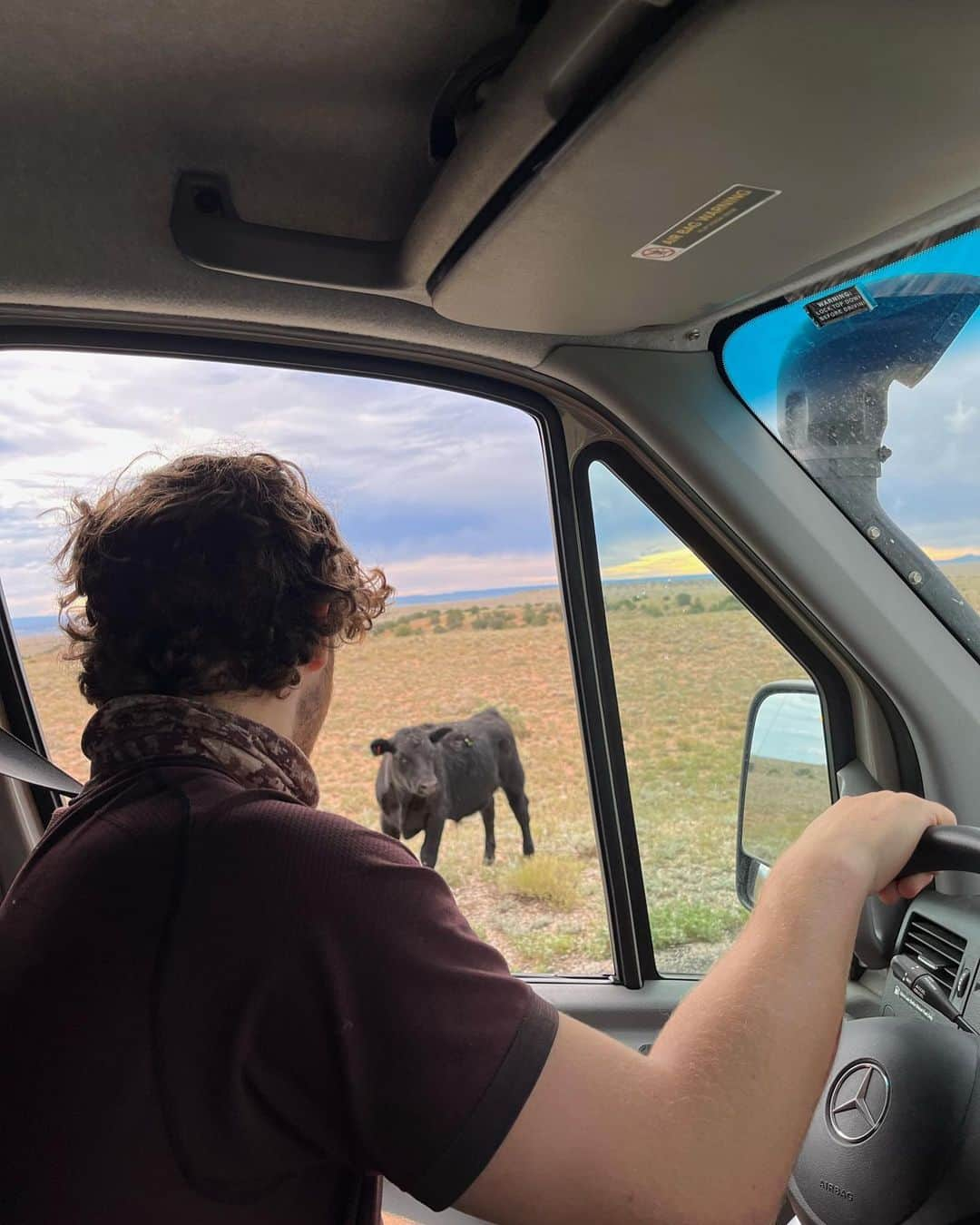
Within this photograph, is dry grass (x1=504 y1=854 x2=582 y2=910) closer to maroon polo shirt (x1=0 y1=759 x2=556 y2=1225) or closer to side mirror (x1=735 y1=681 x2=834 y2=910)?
side mirror (x1=735 y1=681 x2=834 y2=910)

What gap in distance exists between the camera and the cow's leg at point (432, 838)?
2.47 m

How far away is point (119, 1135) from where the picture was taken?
0.84 meters

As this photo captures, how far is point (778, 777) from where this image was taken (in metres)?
2.37

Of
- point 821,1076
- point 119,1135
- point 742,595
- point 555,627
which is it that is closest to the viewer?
point 119,1135

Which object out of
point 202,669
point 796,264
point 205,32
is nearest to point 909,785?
point 796,264

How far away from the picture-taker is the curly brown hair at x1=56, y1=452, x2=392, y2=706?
1190mm

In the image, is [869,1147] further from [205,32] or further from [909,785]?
[205,32]

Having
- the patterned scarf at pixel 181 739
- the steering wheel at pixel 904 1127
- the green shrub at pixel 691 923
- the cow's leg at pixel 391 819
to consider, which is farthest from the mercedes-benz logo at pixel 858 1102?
the cow's leg at pixel 391 819

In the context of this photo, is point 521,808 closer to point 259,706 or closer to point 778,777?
point 778,777

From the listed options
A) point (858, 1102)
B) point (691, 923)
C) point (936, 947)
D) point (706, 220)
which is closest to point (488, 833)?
point (691, 923)

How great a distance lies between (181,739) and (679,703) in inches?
63.7

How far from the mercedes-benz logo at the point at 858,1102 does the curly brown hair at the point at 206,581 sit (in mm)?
903

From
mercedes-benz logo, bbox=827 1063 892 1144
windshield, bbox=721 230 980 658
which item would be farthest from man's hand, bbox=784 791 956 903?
windshield, bbox=721 230 980 658

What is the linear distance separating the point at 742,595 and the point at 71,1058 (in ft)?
5.50
